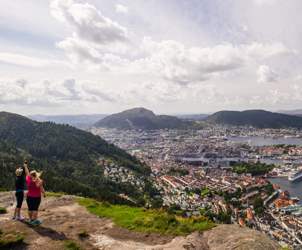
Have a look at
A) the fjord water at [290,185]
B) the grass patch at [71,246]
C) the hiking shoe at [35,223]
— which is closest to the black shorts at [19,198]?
the hiking shoe at [35,223]

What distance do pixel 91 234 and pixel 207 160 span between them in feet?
534

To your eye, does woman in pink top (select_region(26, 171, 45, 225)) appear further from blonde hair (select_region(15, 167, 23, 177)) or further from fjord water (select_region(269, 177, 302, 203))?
fjord water (select_region(269, 177, 302, 203))

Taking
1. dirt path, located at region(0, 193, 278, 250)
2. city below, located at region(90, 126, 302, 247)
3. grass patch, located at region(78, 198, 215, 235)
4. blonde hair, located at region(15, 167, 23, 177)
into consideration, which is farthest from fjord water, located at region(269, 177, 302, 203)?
blonde hair, located at region(15, 167, 23, 177)

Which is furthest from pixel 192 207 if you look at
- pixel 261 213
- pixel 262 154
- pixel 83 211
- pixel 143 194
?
pixel 262 154

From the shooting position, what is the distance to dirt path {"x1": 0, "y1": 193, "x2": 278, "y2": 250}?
9.30m

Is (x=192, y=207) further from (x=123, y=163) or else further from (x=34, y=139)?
(x=34, y=139)

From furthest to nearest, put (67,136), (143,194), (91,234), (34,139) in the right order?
(67,136) → (34,139) → (143,194) → (91,234)

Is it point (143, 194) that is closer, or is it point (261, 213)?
point (261, 213)

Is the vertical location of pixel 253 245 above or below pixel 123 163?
above

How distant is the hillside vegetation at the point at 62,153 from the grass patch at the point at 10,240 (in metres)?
71.4

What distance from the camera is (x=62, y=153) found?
137 metres

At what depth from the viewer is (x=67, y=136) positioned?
160 meters

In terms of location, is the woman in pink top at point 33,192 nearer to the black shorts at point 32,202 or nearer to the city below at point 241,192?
the black shorts at point 32,202

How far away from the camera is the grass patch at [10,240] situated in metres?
9.16
